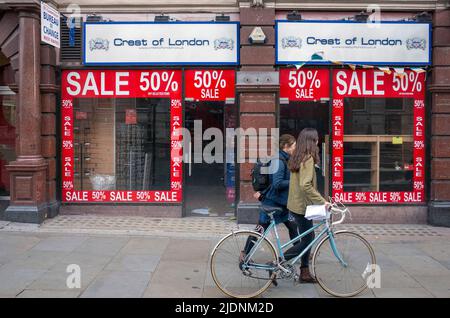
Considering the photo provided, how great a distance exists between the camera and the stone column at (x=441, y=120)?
32.1ft

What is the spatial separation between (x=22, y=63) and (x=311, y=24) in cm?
535

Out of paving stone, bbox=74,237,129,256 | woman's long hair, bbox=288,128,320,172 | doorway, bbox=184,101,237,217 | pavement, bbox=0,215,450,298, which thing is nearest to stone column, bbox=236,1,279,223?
doorway, bbox=184,101,237,217

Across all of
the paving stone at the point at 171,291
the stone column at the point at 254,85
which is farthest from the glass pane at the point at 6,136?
the paving stone at the point at 171,291

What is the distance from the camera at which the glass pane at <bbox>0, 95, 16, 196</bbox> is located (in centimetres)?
1085

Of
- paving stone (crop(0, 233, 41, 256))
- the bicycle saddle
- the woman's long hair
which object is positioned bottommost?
paving stone (crop(0, 233, 41, 256))

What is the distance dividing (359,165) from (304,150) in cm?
453

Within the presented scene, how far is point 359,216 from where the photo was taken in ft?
33.0

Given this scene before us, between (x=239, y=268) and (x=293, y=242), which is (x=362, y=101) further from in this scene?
(x=239, y=268)

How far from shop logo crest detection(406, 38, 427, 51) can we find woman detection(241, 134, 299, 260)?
15.9 ft

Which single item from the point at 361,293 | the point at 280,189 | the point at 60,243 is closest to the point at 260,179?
the point at 280,189

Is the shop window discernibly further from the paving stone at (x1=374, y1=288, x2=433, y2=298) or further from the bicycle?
the bicycle

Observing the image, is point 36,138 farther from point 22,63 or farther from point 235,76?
point 235,76

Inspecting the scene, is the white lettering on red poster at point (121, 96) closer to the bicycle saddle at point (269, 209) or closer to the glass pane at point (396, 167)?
the glass pane at point (396, 167)
